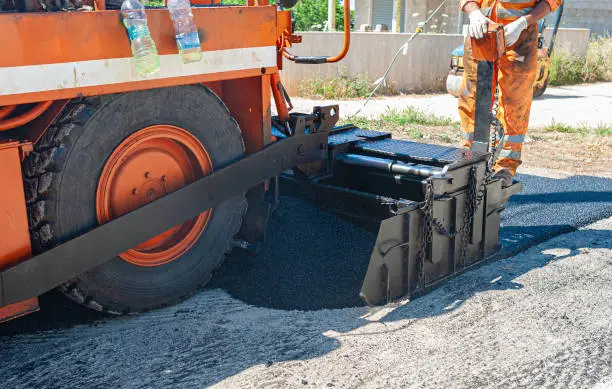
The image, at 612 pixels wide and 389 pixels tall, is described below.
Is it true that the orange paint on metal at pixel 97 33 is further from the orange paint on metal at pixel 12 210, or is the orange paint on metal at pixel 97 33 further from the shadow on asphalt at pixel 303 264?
the shadow on asphalt at pixel 303 264

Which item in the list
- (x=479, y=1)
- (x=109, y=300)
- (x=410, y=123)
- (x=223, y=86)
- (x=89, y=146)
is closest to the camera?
(x=89, y=146)

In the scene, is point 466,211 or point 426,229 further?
point 466,211

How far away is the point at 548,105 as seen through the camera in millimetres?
11922

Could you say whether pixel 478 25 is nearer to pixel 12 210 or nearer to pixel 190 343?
pixel 190 343

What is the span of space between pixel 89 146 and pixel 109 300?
732mm

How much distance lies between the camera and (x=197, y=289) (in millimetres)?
3576

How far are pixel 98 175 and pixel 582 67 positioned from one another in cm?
1468

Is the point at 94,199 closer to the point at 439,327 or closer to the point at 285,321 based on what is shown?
the point at 285,321

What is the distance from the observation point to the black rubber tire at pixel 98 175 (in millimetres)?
2826

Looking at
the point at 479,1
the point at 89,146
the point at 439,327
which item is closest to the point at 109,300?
the point at 89,146

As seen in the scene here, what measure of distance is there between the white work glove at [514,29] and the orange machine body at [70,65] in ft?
6.23

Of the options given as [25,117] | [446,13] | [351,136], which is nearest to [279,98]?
[351,136]

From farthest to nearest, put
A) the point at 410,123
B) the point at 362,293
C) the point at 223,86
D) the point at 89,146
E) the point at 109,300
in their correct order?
the point at 410,123 < the point at 223,86 < the point at 362,293 < the point at 109,300 < the point at 89,146

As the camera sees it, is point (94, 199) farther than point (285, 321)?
No
